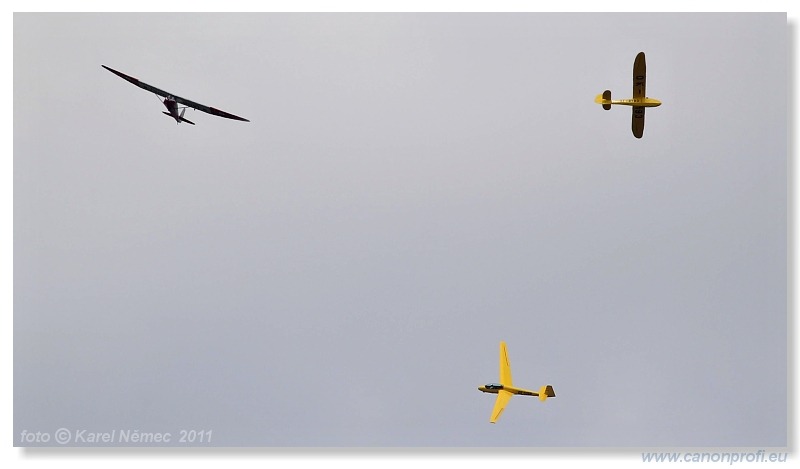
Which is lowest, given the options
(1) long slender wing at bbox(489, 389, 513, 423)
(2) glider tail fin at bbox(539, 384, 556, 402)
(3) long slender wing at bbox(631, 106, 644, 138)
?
(1) long slender wing at bbox(489, 389, 513, 423)

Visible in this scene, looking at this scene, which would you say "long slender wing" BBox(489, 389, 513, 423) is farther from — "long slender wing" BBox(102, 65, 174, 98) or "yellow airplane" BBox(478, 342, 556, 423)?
"long slender wing" BBox(102, 65, 174, 98)

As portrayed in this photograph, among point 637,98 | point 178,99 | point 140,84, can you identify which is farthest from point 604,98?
point 140,84

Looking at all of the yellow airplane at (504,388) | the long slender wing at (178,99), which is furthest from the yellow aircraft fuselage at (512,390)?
the long slender wing at (178,99)

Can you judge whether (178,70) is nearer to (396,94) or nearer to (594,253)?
(396,94)

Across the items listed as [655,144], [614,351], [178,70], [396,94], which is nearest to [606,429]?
[614,351]

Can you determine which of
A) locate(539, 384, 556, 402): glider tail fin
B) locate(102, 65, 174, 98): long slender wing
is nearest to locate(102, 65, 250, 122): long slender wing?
locate(102, 65, 174, 98): long slender wing

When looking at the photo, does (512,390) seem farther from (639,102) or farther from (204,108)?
(204,108)

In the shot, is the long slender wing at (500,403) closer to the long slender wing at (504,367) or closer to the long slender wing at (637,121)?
the long slender wing at (504,367)

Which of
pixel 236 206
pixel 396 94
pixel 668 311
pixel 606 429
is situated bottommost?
pixel 606 429
